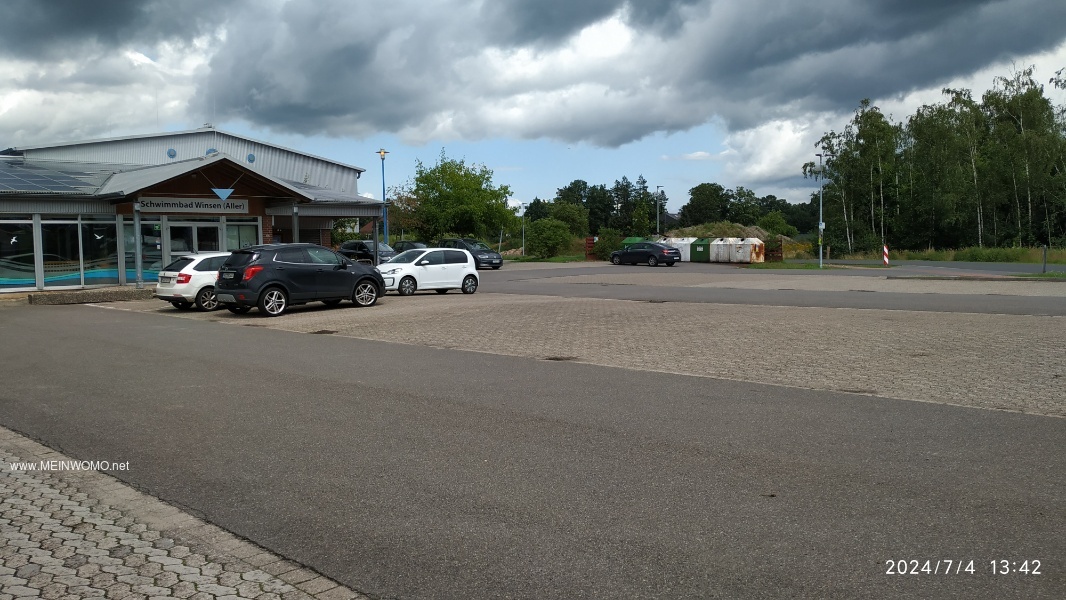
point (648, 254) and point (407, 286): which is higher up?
point (648, 254)

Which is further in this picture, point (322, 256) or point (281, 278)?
point (322, 256)

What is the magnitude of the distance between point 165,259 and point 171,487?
93.3 ft

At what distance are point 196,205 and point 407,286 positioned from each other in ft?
33.8

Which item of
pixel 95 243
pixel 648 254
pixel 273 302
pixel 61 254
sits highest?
pixel 95 243

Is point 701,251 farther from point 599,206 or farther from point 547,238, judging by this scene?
point 599,206

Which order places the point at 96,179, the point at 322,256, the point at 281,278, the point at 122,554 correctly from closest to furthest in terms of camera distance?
1. the point at 122,554
2. the point at 281,278
3. the point at 322,256
4. the point at 96,179

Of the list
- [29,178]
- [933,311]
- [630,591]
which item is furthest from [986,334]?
[29,178]

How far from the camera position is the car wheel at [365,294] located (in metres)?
22.0

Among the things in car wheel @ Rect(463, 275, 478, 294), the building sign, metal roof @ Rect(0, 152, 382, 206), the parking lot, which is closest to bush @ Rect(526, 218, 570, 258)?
metal roof @ Rect(0, 152, 382, 206)

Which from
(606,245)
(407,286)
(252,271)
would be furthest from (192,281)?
(606,245)

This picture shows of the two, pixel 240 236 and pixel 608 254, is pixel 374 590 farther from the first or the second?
pixel 608 254

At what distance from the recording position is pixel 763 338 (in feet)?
45.2

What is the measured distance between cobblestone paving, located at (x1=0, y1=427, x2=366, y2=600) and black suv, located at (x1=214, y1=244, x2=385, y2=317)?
14355 mm

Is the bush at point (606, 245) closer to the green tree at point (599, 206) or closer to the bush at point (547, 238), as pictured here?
the bush at point (547, 238)
